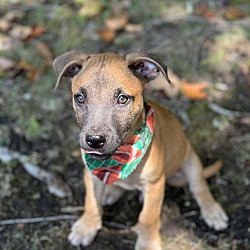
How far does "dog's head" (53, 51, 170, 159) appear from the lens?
138 inches

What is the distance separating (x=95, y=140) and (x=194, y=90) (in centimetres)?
253

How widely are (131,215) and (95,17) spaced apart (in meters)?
2.88

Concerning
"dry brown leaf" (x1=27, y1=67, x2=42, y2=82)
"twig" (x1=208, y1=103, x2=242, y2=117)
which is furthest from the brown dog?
"dry brown leaf" (x1=27, y1=67, x2=42, y2=82)

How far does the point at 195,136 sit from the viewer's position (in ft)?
17.8

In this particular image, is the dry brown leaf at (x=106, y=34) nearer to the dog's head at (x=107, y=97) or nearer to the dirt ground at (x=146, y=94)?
the dirt ground at (x=146, y=94)

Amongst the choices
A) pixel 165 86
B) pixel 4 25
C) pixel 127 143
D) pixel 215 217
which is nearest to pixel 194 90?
pixel 165 86

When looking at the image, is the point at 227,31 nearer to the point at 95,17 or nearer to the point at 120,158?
the point at 95,17

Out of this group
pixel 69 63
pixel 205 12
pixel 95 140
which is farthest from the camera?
pixel 205 12

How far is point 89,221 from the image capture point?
14.8ft

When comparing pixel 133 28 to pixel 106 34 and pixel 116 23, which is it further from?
pixel 106 34

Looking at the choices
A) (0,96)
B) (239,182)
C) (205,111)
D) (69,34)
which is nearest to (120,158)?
(239,182)

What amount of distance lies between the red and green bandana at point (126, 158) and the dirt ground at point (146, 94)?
813 millimetres

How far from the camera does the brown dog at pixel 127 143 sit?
354 centimetres

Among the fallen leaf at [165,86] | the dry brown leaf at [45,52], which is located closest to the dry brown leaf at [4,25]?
the dry brown leaf at [45,52]
